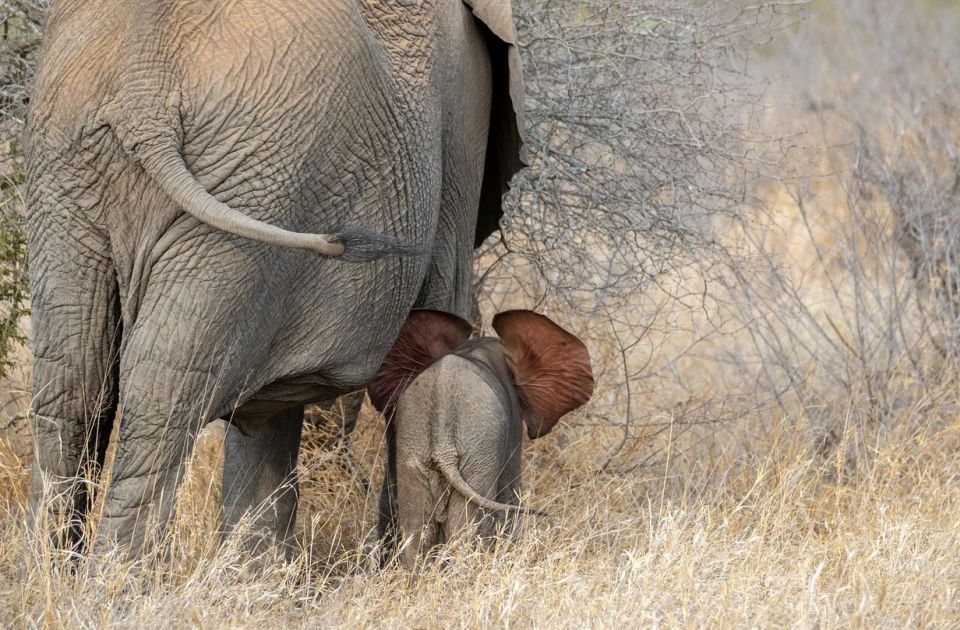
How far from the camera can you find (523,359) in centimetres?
338

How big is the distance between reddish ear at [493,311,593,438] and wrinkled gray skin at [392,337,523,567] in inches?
8.3

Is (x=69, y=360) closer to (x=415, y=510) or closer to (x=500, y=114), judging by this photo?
(x=415, y=510)

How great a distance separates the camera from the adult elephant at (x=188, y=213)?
2457mm

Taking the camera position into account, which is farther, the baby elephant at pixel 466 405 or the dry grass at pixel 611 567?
the baby elephant at pixel 466 405

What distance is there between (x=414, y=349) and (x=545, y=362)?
31cm

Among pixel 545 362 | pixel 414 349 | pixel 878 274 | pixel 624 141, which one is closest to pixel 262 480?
pixel 414 349

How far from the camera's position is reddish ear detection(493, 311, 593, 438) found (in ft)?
11.0

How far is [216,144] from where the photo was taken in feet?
8.20

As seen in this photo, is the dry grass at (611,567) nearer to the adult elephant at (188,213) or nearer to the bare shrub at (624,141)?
the adult elephant at (188,213)

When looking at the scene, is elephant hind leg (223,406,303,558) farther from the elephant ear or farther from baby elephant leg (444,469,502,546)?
the elephant ear

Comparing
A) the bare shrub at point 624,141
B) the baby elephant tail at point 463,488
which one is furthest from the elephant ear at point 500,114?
the baby elephant tail at point 463,488

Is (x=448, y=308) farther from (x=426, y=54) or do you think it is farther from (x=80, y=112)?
(x=80, y=112)

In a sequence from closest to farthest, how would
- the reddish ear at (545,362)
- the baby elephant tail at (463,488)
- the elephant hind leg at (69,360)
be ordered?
1. the elephant hind leg at (69,360)
2. the baby elephant tail at (463,488)
3. the reddish ear at (545,362)

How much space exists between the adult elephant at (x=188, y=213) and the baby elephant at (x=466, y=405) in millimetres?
267
